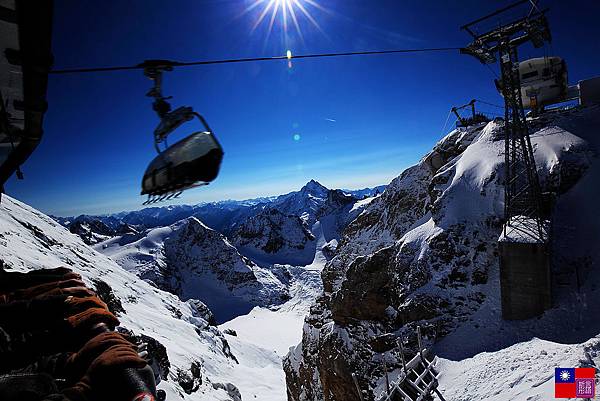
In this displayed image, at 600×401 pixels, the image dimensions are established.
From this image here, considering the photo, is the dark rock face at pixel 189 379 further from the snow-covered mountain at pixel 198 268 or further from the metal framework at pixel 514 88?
the snow-covered mountain at pixel 198 268

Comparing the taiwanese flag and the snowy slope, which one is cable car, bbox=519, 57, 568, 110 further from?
the snowy slope

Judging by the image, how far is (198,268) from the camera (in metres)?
143

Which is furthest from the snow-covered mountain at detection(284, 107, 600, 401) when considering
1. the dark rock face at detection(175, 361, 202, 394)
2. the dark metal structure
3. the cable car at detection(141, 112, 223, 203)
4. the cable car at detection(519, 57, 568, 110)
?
the dark metal structure

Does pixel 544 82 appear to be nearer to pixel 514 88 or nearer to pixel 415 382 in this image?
pixel 514 88

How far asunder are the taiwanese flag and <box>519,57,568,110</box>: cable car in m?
24.4

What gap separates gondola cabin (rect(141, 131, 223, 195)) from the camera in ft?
11.9

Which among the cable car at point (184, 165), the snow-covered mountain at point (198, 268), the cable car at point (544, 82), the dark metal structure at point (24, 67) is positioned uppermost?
the cable car at point (544, 82)

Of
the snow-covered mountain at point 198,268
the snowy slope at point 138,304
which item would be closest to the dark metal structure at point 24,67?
the snowy slope at point 138,304

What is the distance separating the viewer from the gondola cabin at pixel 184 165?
363cm

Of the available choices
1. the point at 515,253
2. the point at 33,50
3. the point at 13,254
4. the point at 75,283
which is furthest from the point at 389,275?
the point at 13,254

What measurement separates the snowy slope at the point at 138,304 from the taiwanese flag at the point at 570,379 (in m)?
18.9

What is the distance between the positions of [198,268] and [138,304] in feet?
357

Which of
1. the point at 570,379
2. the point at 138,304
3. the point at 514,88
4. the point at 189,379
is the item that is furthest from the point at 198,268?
the point at 570,379

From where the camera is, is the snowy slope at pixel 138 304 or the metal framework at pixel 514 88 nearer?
the metal framework at pixel 514 88
